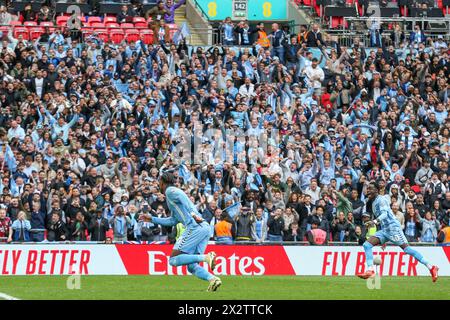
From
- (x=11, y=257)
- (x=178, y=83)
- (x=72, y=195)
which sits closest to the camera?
(x=11, y=257)

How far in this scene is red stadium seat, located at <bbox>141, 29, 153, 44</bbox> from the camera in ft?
131

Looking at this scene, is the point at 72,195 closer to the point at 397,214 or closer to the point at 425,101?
the point at 397,214

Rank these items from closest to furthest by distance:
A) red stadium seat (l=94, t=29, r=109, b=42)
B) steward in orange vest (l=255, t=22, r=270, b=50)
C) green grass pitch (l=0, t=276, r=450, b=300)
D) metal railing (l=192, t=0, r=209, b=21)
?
green grass pitch (l=0, t=276, r=450, b=300), steward in orange vest (l=255, t=22, r=270, b=50), red stadium seat (l=94, t=29, r=109, b=42), metal railing (l=192, t=0, r=209, b=21)

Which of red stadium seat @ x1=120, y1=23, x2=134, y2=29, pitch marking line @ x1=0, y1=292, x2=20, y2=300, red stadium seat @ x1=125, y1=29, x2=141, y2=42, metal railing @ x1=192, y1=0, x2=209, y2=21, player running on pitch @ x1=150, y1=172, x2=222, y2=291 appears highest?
metal railing @ x1=192, y1=0, x2=209, y2=21

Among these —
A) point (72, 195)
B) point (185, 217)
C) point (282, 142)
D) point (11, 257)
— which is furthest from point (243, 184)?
point (185, 217)

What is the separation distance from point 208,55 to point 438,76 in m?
7.37

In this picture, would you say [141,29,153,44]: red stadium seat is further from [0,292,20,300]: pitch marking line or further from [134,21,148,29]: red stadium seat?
[0,292,20,300]: pitch marking line

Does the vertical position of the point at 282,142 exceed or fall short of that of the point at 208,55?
it falls short

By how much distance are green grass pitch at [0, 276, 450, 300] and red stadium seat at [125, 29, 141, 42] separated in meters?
15.0

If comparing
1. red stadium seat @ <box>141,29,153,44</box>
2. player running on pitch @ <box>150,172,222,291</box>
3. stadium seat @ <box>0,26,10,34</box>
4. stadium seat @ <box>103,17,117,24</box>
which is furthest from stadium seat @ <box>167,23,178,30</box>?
player running on pitch @ <box>150,172,222,291</box>

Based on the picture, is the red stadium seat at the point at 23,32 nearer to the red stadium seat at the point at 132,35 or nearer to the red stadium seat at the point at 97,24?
the red stadium seat at the point at 97,24

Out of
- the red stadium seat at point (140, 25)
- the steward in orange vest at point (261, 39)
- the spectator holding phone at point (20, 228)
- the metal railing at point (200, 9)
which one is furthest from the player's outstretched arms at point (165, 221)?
the metal railing at point (200, 9)

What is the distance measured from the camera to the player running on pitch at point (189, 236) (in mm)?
20172

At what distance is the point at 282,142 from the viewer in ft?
112
